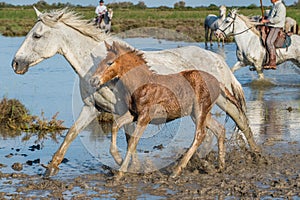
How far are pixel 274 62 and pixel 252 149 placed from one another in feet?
28.5

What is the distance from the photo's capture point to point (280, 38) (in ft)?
57.5

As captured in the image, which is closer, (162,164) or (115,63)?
(115,63)

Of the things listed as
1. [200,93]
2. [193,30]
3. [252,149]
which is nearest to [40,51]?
[200,93]

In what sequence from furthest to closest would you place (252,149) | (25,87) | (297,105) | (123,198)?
(25,87)
(297,105)
(252,149)
(123,198)

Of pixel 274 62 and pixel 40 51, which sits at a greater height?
pixel 40 51

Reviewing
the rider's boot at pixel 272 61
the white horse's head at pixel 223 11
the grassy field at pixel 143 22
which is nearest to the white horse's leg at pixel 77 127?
the rider's boot at pixel 272 61

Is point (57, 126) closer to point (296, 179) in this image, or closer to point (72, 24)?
point (72, 24)

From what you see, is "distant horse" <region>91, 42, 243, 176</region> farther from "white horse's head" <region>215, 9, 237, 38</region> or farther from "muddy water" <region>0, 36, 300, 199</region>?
"white horse's head" <region>215, 9, 237, 38</region>

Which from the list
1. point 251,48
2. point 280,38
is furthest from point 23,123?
point 280,38

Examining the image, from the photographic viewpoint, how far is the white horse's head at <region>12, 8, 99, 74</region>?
8.04 m

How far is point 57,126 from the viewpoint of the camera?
1166 cm

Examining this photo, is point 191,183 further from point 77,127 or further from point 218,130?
point 77,127

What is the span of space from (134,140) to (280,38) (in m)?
10.6

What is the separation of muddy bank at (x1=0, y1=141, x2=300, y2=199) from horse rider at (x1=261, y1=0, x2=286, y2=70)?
8.49 m
